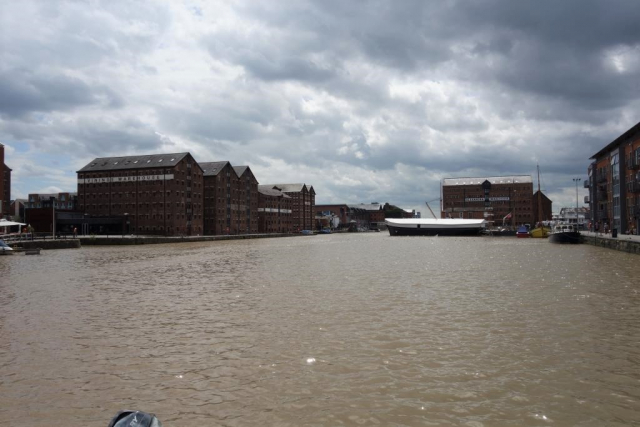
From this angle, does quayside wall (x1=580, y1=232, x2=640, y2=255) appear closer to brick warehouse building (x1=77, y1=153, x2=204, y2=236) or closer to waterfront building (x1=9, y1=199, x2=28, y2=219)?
brick warehouse building (x1=77, y1=153, x2=204, y2=236)

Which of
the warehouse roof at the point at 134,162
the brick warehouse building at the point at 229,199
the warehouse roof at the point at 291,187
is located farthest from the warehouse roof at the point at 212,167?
the warehouse roof at the point at 291,187

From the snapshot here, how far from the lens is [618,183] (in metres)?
76.2

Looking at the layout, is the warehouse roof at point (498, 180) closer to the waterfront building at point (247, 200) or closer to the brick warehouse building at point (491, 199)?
the brick warehouse building at point (491, 199)

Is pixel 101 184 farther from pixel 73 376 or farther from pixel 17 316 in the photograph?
pixel 73 376

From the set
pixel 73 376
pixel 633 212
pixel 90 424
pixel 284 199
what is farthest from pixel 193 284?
pixel 284 199

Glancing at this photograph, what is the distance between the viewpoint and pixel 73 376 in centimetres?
985

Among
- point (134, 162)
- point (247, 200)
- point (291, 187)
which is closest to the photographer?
point (134, 162)

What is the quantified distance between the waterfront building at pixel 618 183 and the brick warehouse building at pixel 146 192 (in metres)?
80.9

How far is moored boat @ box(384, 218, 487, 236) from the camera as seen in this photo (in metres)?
134

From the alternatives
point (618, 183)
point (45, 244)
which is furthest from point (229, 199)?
point (618, 183)

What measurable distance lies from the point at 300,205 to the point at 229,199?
57.6 metres

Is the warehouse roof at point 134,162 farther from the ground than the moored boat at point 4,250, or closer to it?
farther from the ground

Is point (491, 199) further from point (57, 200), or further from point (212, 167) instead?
point (57, 200)

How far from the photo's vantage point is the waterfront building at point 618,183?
68438 mm
